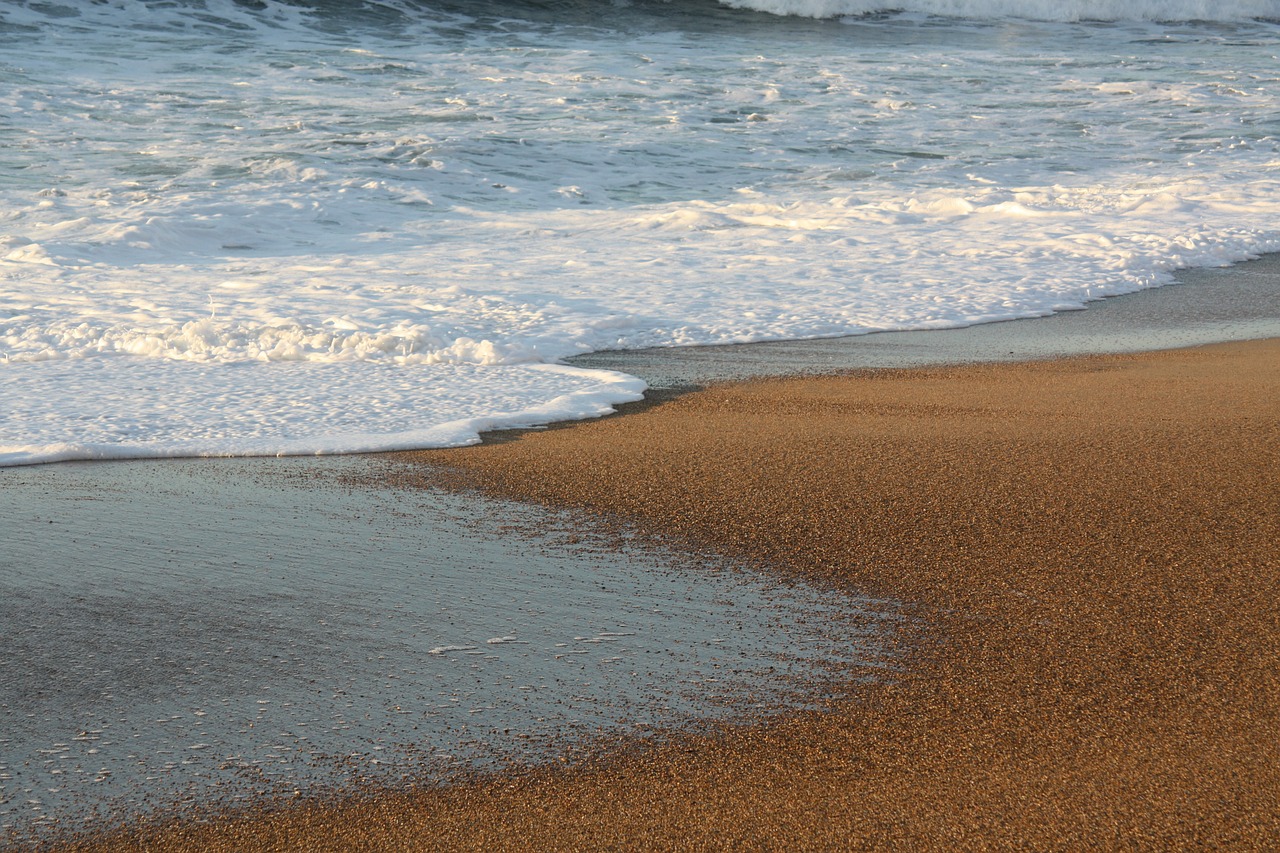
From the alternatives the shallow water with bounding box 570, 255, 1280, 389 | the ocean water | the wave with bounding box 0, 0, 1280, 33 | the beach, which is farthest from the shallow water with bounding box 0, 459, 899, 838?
the wave with bounding box 0, 0, 1280, 33

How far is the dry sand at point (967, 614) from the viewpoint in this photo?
5.27ft

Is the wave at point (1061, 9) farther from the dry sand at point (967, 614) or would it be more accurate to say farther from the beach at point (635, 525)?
the dry sand at point (967, 614)

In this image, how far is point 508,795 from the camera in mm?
1680

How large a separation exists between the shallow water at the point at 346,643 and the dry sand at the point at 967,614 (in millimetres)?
117

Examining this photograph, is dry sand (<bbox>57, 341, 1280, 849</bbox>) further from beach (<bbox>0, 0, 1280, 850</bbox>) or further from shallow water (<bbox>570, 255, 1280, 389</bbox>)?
shallow water (<bbox>570, 255, 1280, 389</bbox>)

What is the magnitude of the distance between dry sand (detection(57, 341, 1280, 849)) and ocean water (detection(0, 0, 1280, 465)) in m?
0.90

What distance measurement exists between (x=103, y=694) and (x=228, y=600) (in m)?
0.42

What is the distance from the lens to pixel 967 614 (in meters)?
2.28

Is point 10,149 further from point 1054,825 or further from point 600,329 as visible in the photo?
point 1054,825

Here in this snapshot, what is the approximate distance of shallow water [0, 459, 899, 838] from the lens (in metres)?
1.77

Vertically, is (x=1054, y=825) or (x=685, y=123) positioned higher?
(x=685, y=123)

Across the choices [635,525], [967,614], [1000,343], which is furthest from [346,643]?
[1000,343]

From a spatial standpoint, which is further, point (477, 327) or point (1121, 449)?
point (477, 327)

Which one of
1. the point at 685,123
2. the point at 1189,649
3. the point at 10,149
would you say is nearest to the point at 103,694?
the point at 1189,649
